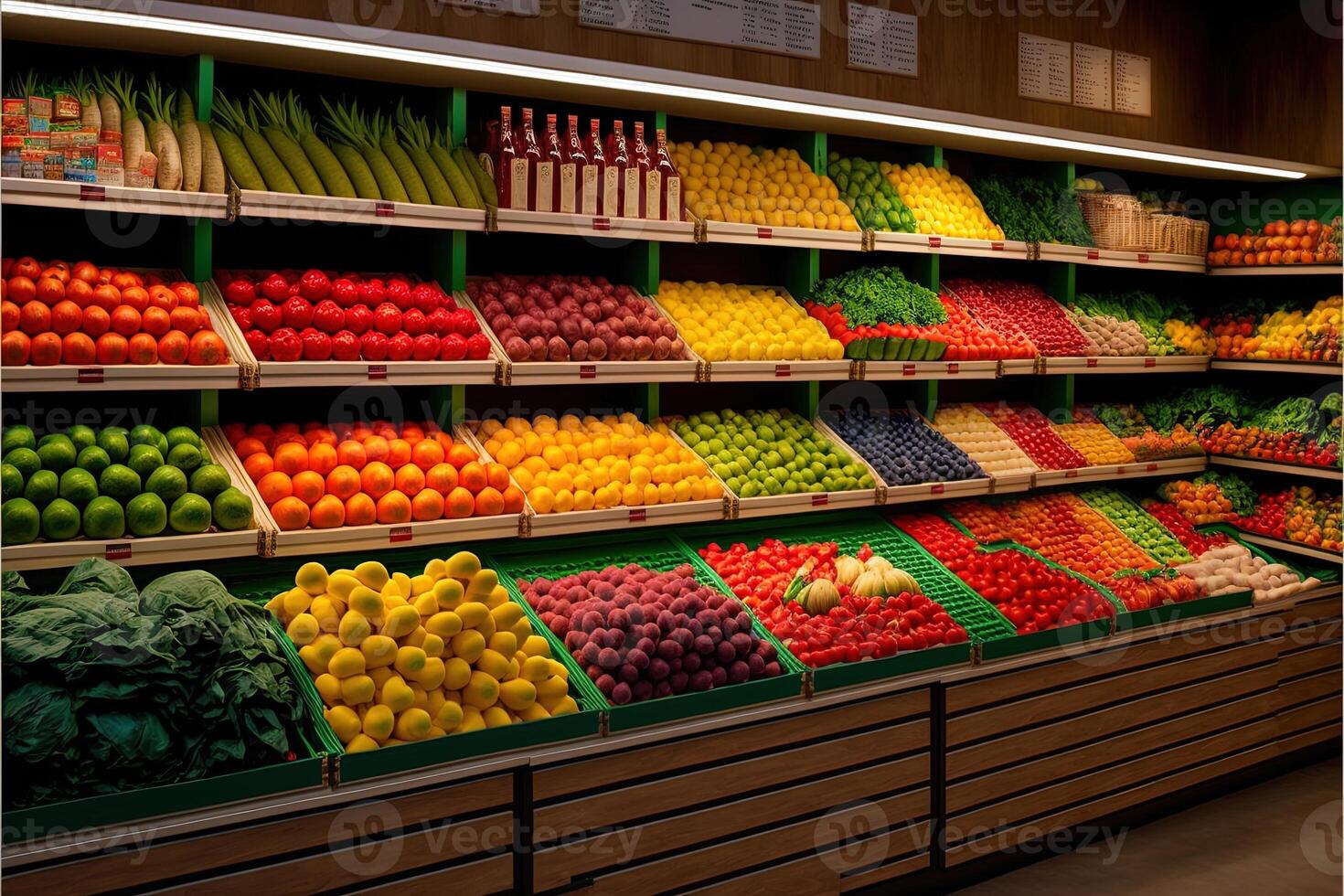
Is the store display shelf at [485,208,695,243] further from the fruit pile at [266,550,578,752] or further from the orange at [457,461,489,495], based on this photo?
the fruit pile at [266,550,578,752]

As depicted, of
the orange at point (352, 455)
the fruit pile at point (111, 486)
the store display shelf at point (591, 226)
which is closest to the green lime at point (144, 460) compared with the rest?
the fruit pile at point (111, 486)

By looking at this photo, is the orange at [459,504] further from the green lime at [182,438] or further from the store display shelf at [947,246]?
the store display shelf at [947,246]

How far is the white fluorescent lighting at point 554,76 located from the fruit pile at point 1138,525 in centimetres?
176

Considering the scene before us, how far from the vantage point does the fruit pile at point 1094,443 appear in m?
6.04

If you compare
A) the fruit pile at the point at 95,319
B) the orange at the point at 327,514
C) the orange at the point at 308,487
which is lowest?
the orange at the point at 327,514

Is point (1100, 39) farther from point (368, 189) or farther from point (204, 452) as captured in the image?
point (204, 452)

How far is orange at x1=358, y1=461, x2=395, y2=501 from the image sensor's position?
Answer: 3.77 m

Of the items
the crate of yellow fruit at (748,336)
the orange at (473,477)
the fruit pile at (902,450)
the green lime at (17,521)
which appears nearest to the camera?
the green lime at (17,521)

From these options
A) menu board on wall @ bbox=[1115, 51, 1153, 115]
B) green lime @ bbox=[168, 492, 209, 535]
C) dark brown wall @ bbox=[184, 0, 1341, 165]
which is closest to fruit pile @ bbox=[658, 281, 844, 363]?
dark brown wall @ bbox=[184, 0, 1341, 165]

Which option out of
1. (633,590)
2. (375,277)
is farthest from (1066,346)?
(375,277)

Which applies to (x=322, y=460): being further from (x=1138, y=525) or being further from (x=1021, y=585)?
(x=1138, y=525)

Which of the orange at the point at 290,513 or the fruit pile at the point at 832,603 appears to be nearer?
the orange at the point at 290,513

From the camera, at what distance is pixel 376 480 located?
376 cm

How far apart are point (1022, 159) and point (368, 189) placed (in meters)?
3.80
